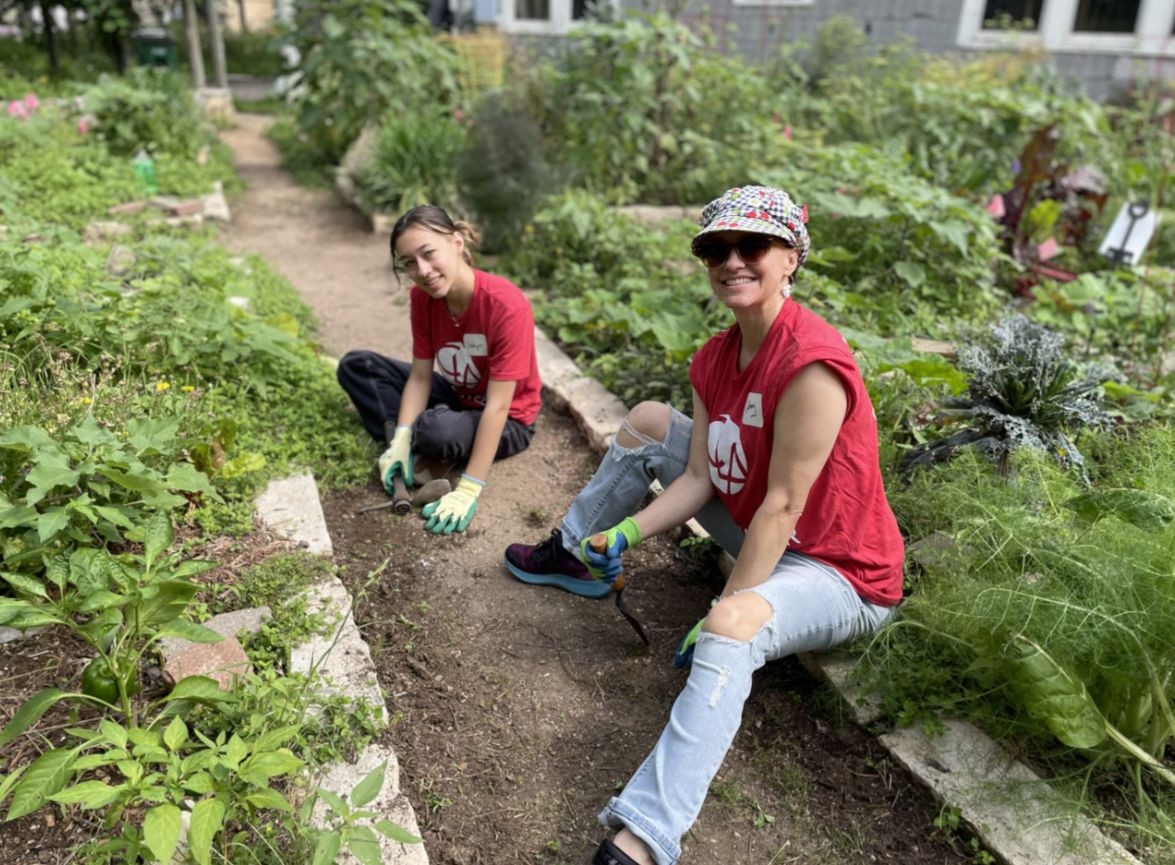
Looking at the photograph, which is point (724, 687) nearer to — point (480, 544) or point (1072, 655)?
point (1072, 655)

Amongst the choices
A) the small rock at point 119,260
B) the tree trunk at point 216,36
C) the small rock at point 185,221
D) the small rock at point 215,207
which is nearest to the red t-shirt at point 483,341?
the small rock at point 119,260

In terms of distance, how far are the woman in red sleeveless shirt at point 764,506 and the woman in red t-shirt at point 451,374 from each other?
86 cm

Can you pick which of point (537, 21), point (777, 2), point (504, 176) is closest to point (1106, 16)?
point (777, 2)

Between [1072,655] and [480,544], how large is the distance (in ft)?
A: 5.43

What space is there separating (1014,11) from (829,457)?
10531 mm

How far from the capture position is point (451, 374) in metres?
3.07

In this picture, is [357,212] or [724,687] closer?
[724,687]

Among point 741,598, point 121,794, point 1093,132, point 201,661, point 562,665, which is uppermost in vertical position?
point 1093,132

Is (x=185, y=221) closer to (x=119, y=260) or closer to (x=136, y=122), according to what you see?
(x=119, y=260)

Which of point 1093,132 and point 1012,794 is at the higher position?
point 1093,132

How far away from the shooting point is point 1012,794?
5.66ft

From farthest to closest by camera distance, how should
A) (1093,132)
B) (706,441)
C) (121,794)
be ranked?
(1093,132) → (706,441) → (121,794)

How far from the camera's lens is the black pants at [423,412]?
9.69 ft

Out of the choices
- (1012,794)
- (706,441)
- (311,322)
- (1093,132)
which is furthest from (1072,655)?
(1093,132)
